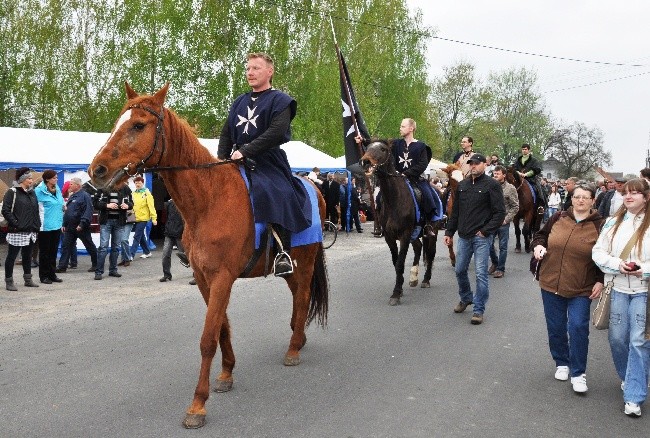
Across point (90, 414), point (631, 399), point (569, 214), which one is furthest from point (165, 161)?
point (631, 399)

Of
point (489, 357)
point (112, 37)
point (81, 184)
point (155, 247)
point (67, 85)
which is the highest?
point (112, 37)

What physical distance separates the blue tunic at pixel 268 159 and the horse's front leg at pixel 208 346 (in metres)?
0.75

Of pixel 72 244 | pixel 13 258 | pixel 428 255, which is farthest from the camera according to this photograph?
pixel 72 244

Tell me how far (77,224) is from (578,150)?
7064cm

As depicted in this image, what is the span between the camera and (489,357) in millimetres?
6223

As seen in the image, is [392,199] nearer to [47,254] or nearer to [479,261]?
[479,261]

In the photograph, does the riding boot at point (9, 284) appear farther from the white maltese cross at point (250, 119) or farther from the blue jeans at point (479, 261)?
the blue jeans at point (479, 261)

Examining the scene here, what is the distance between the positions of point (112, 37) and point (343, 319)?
28.2 meters

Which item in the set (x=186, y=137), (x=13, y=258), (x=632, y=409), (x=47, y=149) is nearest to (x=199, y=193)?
(x=186, y=137)

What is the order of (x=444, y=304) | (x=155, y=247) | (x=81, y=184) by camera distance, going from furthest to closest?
(x=155, y=247), (x=81, y=184), (x=444, y=304)

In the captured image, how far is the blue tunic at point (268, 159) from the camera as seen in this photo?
16.7 ft

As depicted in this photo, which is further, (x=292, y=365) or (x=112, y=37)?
(x=112, y=37)

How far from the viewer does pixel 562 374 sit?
555 centimetres

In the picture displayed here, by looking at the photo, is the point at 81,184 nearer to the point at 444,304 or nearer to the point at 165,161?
the point at 444,304
